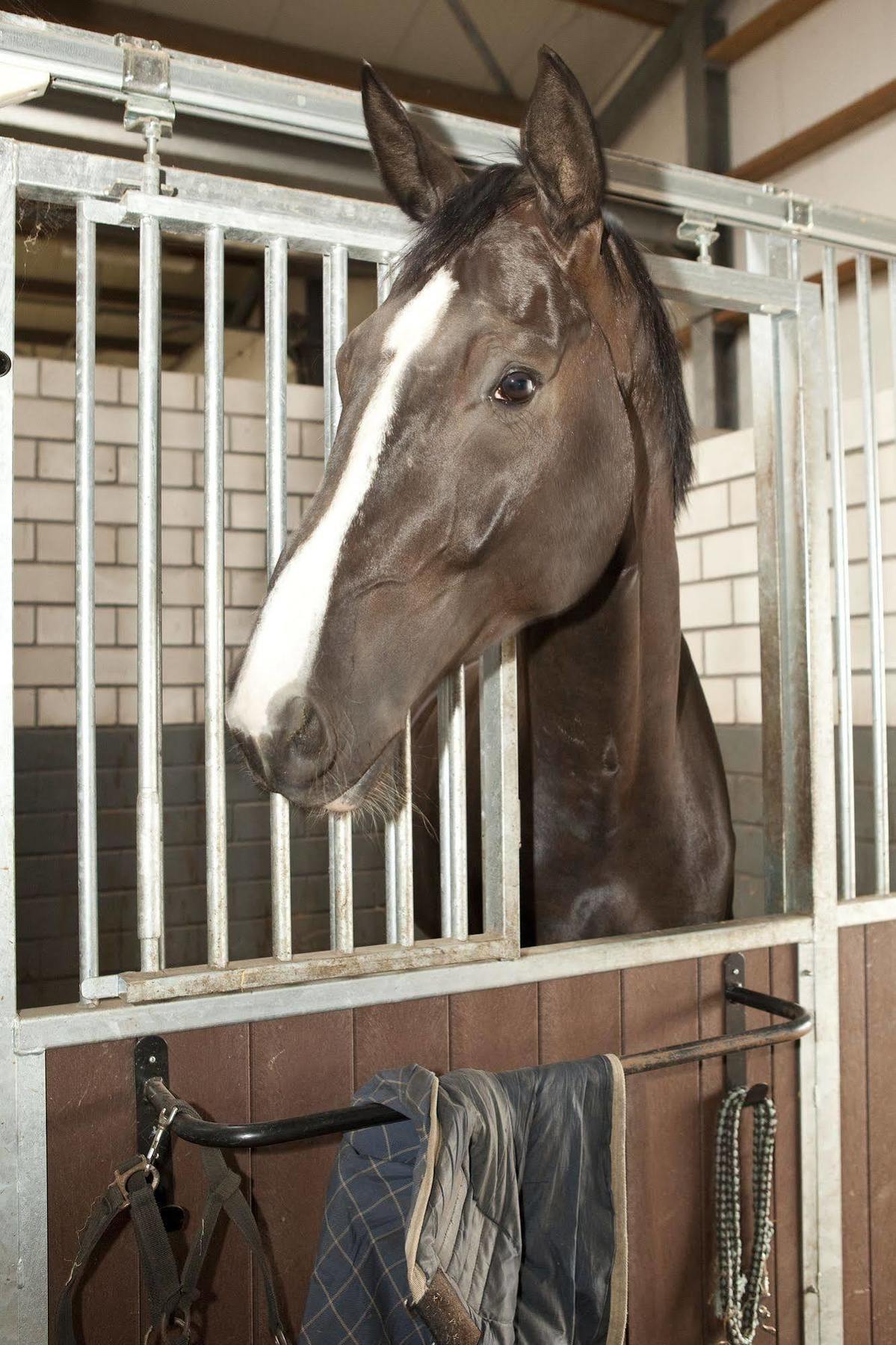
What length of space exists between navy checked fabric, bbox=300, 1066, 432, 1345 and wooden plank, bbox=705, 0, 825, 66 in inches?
174

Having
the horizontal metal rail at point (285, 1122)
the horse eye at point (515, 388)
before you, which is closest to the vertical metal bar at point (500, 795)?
the horizontal metal rail at point (285, 1122)

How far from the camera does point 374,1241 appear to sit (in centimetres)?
92

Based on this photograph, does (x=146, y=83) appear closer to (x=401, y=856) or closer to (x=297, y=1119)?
(x=401, y=856)

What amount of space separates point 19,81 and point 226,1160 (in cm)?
116

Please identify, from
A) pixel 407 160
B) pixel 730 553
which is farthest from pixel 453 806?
pixel 730 553

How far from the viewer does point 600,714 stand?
145cm

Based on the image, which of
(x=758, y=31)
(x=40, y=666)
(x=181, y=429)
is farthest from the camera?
(x=758, y=31)

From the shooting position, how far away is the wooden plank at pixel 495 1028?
47.5 inches

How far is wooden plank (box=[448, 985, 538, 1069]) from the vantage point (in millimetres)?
1206

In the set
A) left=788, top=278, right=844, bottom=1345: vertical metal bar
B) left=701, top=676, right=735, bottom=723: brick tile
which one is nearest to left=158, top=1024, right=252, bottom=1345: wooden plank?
left=788, top=278, right=844, bottom=1345: vertical metal bar

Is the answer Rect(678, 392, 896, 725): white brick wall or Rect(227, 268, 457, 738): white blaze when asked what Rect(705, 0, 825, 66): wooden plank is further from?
Rect(227, 268, 457, 738): white blaze

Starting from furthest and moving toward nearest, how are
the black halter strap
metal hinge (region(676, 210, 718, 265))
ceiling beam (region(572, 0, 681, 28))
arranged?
ceiling beam (region(572, 0, 681, 28)) < metal hinge (region(676, 210, 718, 265)) < the black halter strap

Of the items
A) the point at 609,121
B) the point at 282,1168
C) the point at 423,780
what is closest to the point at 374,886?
the point at 423,780

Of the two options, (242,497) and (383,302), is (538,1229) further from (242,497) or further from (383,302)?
(242,497)
